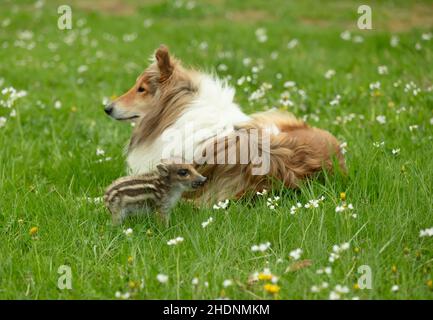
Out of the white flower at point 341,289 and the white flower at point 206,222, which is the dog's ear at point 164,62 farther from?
the white flower at point 341,289

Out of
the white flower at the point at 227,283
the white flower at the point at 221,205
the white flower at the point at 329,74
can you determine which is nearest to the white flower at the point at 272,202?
the white flower at the point at 221,205

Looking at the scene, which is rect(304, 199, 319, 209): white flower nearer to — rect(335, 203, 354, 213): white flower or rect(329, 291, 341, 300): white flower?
rect(335, 203, 354, 213): white flower

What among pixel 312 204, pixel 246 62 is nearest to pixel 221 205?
pixel 312 204

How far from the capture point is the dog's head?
218 inches

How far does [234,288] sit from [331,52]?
A: 7128mm

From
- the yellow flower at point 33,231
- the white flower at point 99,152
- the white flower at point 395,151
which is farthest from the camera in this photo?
the white flower at point 99,152

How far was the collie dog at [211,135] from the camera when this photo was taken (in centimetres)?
514

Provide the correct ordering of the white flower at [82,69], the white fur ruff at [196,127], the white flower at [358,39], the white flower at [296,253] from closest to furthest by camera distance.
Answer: the white flower at [296,253]
the white fur ruff at [196,127]
the white flower at [82,69]
the white flower at [358,39]

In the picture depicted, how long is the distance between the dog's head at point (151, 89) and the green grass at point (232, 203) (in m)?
0.62

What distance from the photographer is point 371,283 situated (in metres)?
3.89

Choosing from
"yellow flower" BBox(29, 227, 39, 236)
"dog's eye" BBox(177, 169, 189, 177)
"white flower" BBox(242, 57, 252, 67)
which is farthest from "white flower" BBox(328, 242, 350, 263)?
"white flower" BBox(242, 57, 252, 67)

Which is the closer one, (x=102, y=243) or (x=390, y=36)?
(x=102, y=243)
